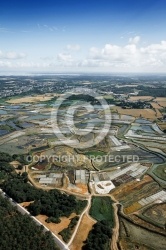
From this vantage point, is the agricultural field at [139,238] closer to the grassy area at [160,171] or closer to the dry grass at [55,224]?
the dry grass at [55,224]

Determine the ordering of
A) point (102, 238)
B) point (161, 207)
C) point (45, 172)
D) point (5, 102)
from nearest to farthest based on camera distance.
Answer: point (102, 238)
point (161, 207)
point (45, 172)
point (5, 102)

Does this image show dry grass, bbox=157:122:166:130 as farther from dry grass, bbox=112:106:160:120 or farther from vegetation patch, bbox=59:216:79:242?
vegetation patch, bbox=59:216:79:242

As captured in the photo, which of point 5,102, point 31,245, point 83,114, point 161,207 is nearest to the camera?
point 31,245

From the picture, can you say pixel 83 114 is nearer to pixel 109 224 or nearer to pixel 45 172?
pixel 45 172

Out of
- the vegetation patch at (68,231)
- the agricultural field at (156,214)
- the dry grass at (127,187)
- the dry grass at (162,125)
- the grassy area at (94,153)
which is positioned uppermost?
the dry grass at (162,125)

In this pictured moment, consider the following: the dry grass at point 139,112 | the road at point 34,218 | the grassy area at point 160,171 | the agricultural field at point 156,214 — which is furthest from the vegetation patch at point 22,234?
the dry grass at point 139,112

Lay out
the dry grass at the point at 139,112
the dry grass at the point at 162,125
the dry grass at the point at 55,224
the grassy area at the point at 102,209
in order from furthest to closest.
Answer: the dry grass at the point at 139,112, the dry grass at the point at 162,125, the grassy area at the point at 102,209, the dry grass at the point at 55,224

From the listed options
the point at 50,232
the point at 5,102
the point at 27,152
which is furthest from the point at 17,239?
the point at 5,102
